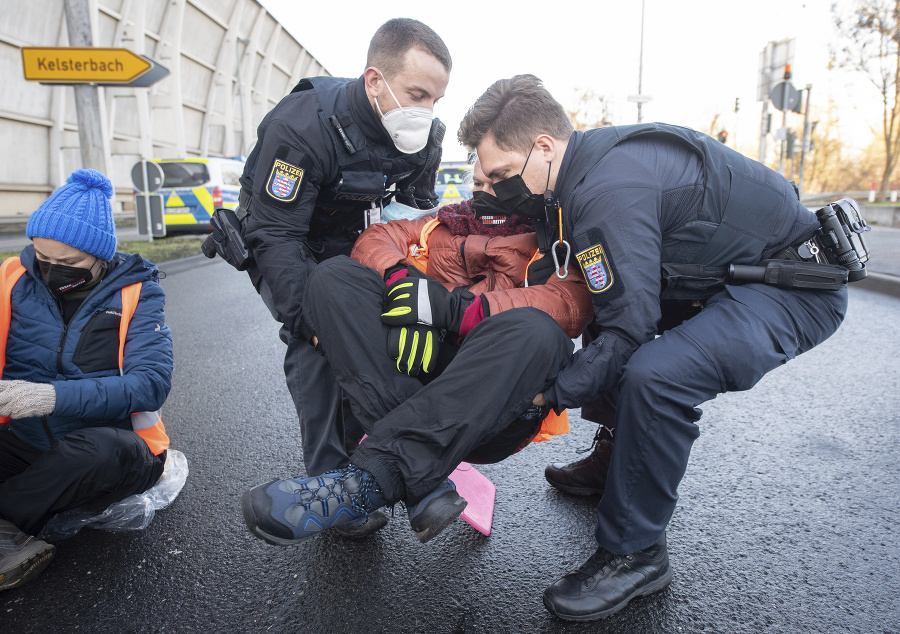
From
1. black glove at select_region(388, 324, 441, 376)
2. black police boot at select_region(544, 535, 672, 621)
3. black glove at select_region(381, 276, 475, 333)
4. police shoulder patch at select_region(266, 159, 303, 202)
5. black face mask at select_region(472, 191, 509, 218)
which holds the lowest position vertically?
black police boot at select_region(544, 535, 672, 621)

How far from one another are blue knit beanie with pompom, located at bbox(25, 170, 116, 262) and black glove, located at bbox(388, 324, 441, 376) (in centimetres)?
108

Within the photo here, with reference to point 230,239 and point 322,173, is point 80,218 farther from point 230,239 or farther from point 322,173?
point 322,173

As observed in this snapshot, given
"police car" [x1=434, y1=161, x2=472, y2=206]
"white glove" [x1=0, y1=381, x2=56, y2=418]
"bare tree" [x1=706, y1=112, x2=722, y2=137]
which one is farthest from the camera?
"bare tree" [x1=706, y1=112, x2=722, y2=137]

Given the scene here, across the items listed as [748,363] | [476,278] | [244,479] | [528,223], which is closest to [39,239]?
[244,479]

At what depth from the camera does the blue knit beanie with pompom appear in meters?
2.10

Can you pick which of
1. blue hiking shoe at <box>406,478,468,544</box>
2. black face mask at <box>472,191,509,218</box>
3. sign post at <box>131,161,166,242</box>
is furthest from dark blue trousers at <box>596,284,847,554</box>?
sign post at <box>131,161,166,242</box>

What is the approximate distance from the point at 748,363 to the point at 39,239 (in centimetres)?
224

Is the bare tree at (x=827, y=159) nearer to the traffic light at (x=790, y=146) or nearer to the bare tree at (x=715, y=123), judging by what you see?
the bare tree at (x=715, y=123)

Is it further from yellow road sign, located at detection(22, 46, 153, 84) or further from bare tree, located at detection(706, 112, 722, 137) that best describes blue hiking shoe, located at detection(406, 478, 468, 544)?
bare tree, located at detection(706, 112, 722, 137)

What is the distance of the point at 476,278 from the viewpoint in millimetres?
2260

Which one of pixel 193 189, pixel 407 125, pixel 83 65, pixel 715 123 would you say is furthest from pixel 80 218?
pixel 715 123

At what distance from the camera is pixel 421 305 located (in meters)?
1.82

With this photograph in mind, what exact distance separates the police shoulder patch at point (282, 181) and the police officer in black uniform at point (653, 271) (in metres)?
0.62

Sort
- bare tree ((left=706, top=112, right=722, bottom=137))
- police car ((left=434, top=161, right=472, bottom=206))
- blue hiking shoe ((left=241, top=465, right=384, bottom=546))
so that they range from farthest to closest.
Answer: bare tree ((left=706, top=112, right=722, bottom=137))
police car ((left=434, top=161, right=472, bottom=206))
blue hiking shoe ((left=241, top=465, right=384, bottom=546))
